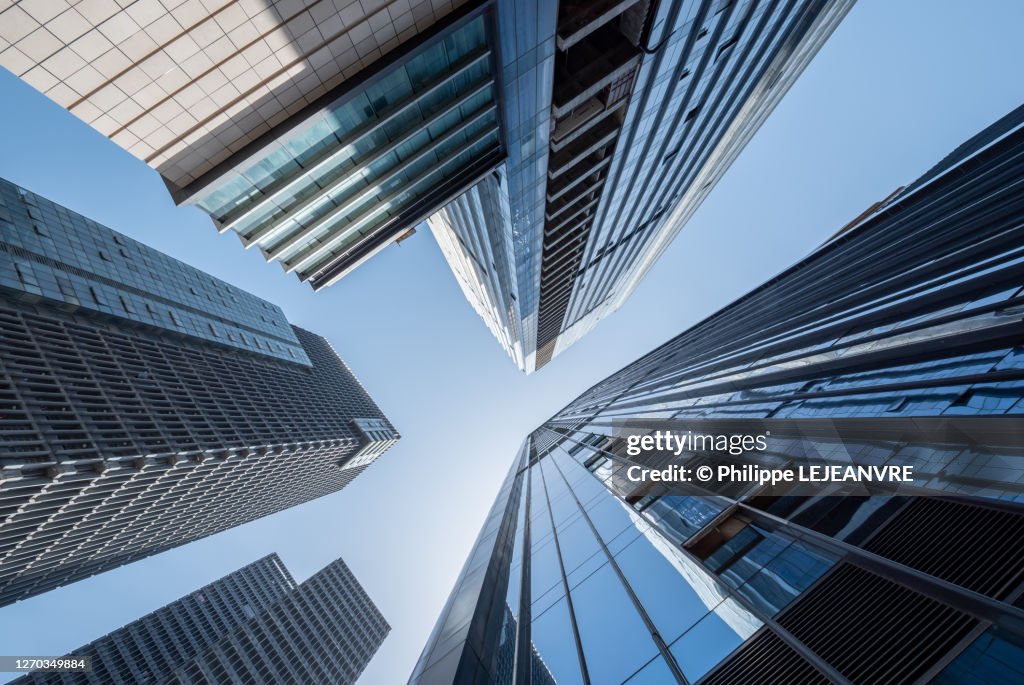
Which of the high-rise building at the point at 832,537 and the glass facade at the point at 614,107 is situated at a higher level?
the glass facade at the point at 614,107

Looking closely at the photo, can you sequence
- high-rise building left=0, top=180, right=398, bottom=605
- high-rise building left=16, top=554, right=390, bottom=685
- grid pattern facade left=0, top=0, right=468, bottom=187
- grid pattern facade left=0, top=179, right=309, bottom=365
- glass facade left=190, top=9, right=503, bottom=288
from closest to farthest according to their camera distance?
1. grid pattern facade left=0, top=0, right=468, bottom=187
2. glass facade left=190, top=9, right=503, bottom=288
3. high-rise building left=0, top=180, right=398, bottom=605
4. grid pattern facade left=0, top=179, right=309, bottom=365
5. high-rise building left=16, top=554, right=390, bottom=685

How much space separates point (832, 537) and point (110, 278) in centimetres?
11418

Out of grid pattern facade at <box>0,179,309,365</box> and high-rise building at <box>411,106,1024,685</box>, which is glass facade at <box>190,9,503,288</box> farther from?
grid pattern facade at <box>0,179,309,365</box>

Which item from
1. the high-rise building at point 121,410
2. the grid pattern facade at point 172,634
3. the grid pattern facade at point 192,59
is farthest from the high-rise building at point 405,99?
the grid pattern facade at point 172,634

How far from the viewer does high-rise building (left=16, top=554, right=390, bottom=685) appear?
96.4 metres

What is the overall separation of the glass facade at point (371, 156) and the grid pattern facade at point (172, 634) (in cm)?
10787

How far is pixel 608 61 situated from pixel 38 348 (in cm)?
8069

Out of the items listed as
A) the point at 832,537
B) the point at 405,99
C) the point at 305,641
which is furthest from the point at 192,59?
the point at 305,641

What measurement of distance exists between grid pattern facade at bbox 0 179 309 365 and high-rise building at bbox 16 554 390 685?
2588 inches

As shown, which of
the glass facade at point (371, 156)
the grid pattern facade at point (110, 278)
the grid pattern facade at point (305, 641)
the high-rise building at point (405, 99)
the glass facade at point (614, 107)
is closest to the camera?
the high-rise building at point (405, 99)

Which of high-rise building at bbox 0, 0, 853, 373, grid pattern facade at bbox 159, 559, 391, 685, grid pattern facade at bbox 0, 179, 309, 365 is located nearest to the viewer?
high-rise building at bbox 0, 0, 853, 373

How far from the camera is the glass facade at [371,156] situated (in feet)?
58.5

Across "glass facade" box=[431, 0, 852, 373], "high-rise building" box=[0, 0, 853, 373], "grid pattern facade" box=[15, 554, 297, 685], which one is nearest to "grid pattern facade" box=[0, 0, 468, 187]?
"high-rise building" box=[0, 0, 853, 373]

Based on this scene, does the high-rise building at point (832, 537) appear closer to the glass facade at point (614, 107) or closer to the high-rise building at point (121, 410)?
the glass facade at point (614, 107)
